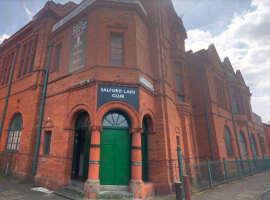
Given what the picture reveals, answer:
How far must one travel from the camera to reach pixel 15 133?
1150 centimetres

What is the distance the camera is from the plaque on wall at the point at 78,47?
360 inches

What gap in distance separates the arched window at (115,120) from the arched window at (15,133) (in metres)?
7.45

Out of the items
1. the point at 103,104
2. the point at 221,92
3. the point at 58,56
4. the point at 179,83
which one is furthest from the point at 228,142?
the point at 58,56

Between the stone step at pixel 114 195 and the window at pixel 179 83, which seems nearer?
the stone step at pixel 114 195

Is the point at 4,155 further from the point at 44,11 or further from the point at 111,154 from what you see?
the point at 44,11

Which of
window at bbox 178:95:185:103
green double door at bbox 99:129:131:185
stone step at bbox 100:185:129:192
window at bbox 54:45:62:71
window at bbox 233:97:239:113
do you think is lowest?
stone step at bbox 100:185:129:192

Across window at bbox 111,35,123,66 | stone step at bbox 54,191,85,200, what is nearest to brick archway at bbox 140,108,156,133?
window at bbox 111,35,123,66

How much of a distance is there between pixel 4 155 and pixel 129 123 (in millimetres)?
9272

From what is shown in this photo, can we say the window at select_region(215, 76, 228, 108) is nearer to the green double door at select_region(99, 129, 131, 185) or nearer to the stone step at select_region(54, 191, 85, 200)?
the green double door at select_region(99, 129, 131, 185)

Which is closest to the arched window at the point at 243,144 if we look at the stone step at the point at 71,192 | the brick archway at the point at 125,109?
the brick archway at the point at 125,109

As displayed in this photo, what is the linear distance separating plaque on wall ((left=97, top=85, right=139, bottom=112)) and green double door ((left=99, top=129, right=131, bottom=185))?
1.38m

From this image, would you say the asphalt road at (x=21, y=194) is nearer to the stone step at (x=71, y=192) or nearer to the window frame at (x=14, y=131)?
the stone step at (x=71, y=192)

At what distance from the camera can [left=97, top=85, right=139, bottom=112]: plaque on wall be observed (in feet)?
24.6

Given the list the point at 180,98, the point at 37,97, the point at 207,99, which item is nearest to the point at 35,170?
the point at 37,97
